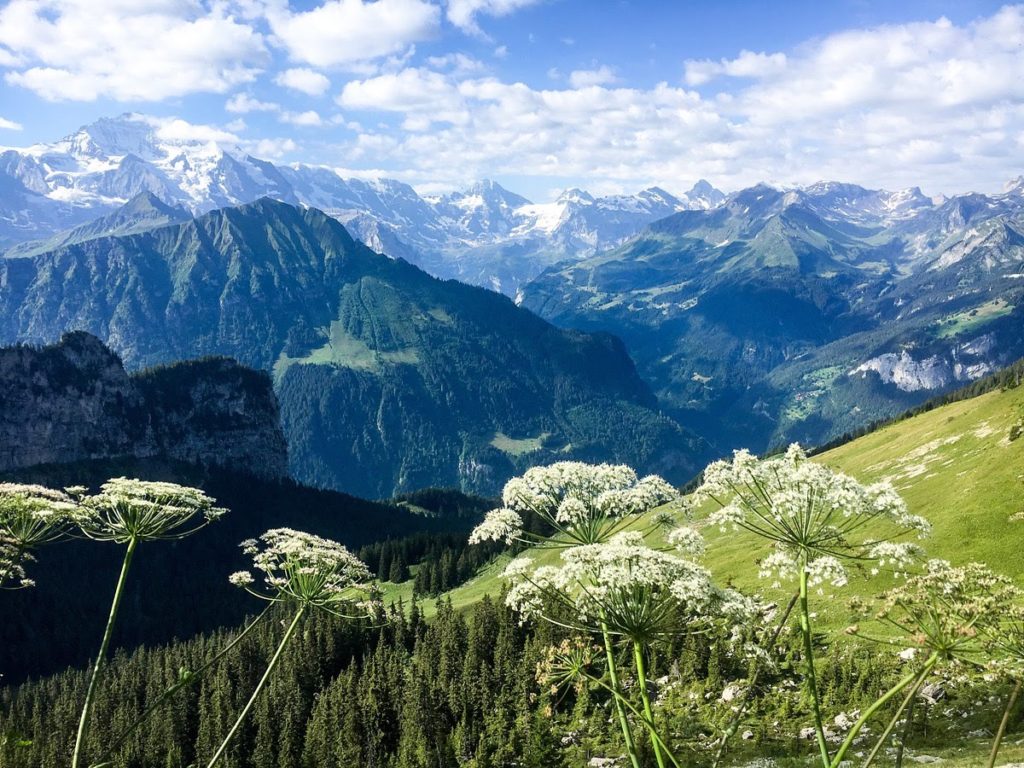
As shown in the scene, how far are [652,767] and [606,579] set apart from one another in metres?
53.7

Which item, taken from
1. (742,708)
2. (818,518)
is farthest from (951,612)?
(742,708)

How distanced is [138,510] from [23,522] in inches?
90.8

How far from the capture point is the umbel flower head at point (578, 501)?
1731 cm

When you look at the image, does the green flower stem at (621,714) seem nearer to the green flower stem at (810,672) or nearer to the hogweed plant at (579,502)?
the green flower stem at (810,672)

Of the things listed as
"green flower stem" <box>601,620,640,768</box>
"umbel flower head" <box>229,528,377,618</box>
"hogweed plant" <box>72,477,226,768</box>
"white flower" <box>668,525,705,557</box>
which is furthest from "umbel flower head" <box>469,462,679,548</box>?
"hogweed plant" <box>72,477,226,768</box>

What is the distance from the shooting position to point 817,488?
13938 millimetres

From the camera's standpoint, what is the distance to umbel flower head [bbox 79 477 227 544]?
49.9ft

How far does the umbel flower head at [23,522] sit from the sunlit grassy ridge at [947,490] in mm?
33877

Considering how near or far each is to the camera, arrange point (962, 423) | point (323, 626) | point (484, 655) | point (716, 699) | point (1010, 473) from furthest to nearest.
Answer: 1. point (962, 423)
2. point (323, 626)
3. point (484, 655)
4. point (1010, 473)
5. point (716, 699)

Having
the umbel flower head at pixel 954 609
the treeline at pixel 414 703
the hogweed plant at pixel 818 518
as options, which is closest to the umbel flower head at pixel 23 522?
the hogweed plant at pixel 818 518

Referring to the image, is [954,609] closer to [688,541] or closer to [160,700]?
[688,541]

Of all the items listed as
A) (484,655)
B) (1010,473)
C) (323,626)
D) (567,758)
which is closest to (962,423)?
(1010,473)

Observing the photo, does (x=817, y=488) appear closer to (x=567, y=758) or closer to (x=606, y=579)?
(x=606, y=579)

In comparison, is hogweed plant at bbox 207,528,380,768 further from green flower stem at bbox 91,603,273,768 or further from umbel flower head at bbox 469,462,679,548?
green flower stem at bbox 91,603,273,768
